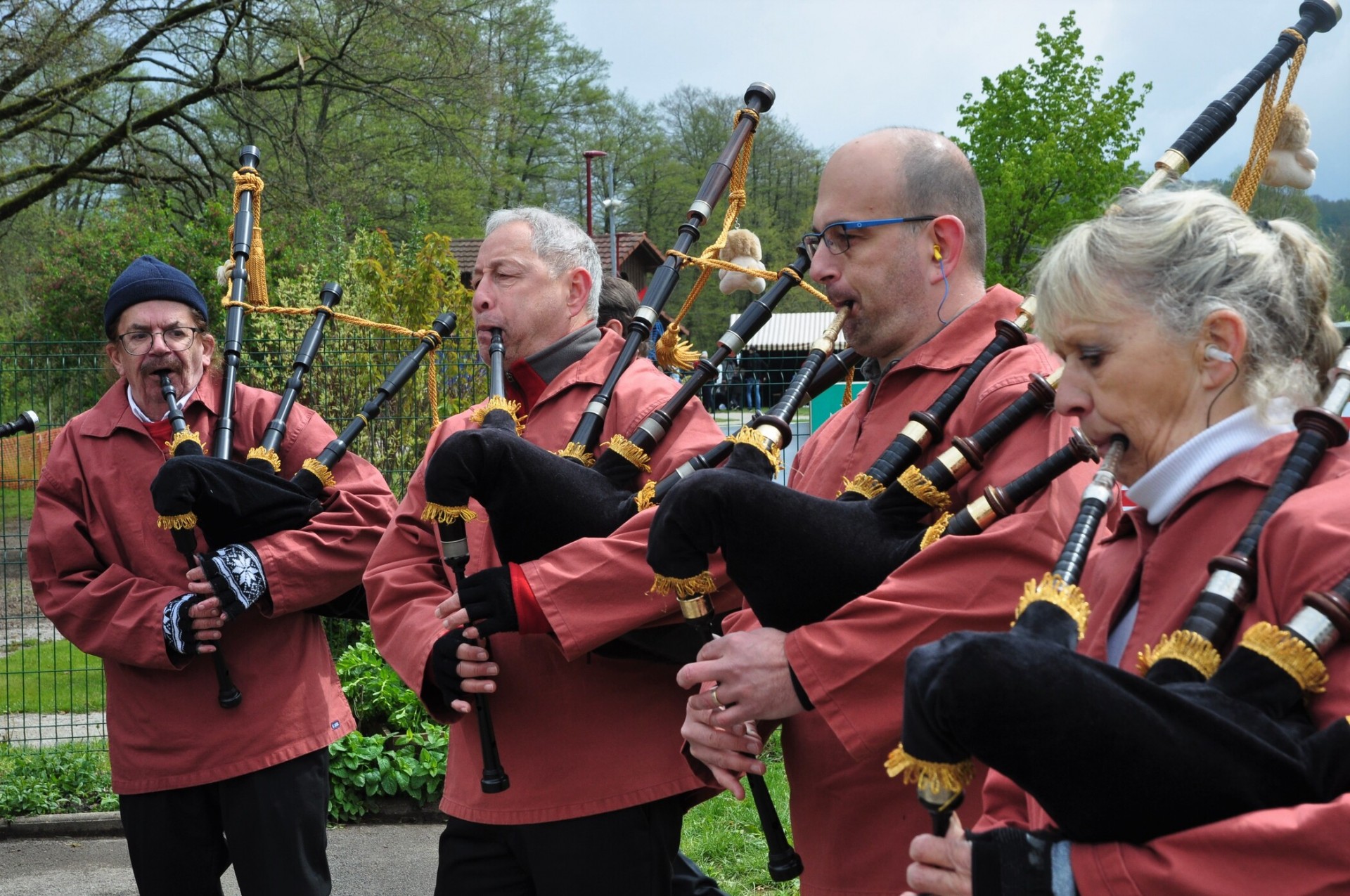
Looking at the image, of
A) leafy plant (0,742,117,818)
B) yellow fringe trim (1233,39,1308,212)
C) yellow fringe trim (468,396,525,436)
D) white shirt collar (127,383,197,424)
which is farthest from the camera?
leafy plant (0,742,117,818)

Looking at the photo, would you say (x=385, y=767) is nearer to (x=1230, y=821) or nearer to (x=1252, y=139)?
(x=1252, y=139)

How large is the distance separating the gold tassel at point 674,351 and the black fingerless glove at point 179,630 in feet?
4.55

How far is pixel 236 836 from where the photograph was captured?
10.8 ft

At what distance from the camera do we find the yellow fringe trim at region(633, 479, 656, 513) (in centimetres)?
265

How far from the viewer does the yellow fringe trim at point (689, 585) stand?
2.19m

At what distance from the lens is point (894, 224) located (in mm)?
2330

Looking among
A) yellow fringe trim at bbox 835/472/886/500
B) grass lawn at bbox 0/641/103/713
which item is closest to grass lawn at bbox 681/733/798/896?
yellow fringe trim at bbox 835/472/886/500

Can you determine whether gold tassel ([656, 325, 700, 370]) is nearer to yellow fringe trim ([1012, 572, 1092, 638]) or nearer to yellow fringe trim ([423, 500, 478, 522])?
yellow fringe trim ([423, 500, 478, 522])

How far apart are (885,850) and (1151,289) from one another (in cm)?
109

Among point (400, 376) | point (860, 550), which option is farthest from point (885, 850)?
point (400, 376)

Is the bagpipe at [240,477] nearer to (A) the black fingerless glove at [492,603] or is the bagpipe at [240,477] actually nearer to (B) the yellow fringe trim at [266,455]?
(B) the yellow fringe trim at [266,455]

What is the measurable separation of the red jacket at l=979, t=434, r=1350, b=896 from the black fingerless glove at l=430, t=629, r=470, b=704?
1322mm

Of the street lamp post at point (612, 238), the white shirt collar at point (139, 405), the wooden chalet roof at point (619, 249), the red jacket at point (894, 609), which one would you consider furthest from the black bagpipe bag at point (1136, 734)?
the wooden chalet roof at point (619, 249)

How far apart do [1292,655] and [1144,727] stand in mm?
181
